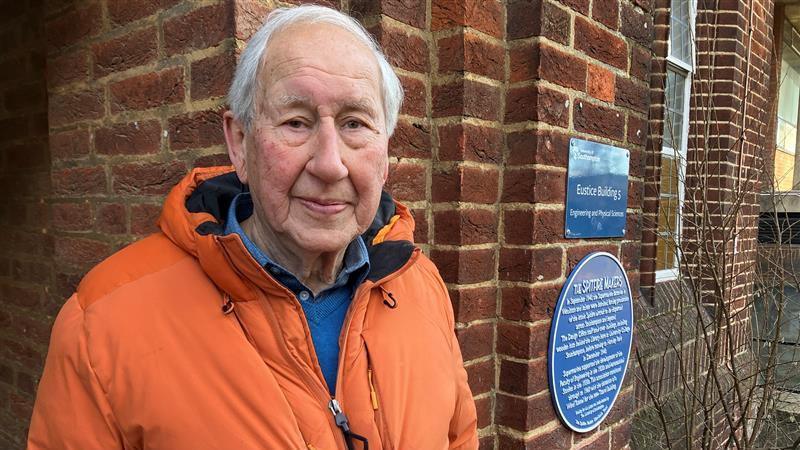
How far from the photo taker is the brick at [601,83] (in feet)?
6.27

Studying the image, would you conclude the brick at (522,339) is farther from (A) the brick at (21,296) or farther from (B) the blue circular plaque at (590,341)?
(A) the brick at (21,296)

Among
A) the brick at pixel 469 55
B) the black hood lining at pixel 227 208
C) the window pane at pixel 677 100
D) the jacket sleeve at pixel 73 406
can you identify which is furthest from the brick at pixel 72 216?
the window pane at pixel 677 100

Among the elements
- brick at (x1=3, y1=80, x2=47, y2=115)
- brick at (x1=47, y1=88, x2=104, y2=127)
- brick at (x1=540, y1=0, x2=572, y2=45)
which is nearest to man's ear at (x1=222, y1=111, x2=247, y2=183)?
brick at (x1=47, y1=88, x2=104, y2=127)

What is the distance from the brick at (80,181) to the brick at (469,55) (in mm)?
1126

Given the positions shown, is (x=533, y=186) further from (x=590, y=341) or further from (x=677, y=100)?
(x=677, y=100)

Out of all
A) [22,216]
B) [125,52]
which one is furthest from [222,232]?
[22,216]

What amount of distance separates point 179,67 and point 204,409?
3.02ft

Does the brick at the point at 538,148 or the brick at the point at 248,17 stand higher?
the brick at the point at 248,17

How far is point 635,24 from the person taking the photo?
2.11m

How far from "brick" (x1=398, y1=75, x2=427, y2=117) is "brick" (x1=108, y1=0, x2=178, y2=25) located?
2.25 feet

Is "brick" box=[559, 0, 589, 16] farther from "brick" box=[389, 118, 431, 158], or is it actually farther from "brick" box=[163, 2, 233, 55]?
"brick" box=[163, 2, 233, 55]

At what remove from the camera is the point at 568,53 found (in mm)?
1809

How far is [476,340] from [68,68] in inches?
62.7

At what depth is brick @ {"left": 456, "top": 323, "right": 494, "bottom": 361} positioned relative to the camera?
5.72 feet
